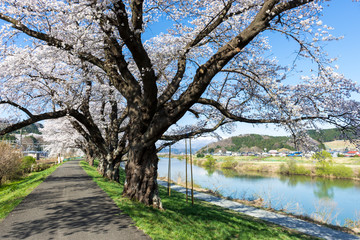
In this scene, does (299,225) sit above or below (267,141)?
below

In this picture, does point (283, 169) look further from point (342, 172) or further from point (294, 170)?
point (342, 172)

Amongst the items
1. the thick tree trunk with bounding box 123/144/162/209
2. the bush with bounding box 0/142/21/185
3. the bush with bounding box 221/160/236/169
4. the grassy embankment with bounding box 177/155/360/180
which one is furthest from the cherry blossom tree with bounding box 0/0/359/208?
the bush with bounding box 221/160/236/169

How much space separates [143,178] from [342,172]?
105 ft

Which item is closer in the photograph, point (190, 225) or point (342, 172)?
point (190, 225)

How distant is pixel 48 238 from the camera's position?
4.29 meters

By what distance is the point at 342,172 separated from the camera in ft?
96.3

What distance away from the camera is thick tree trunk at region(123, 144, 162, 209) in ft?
22.3

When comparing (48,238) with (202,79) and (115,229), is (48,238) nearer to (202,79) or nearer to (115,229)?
(115,229)

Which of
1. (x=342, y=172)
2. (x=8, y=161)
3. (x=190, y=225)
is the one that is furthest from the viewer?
(x=342, y=172)

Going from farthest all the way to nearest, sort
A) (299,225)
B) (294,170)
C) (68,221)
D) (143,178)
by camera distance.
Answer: (294,170) < (299,225) < (143,178) < (68,221)

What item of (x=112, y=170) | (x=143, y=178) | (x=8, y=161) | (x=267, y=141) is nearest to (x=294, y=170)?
(x=112, y=170)

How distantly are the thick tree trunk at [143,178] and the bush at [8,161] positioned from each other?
14524 millimetres

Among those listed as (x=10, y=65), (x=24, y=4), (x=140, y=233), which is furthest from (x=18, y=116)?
(x=140, y=233)

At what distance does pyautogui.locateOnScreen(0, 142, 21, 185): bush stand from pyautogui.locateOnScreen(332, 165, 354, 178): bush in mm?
35736
